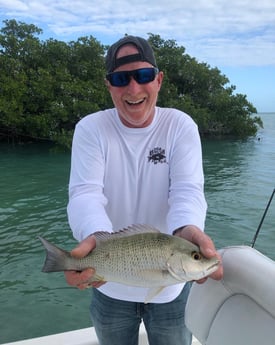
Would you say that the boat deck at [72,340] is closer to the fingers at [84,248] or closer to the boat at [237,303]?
the boat at [237,303]

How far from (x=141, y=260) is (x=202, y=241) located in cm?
29

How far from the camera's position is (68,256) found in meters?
1.81

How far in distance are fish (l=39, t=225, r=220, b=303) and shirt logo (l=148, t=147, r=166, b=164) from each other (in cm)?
45

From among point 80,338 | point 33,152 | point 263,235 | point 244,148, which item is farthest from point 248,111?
point 80,338

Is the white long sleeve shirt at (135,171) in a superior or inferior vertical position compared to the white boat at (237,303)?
superior

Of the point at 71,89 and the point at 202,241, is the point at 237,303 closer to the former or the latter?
the point at 202,241

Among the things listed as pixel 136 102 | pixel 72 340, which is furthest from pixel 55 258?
pixel 72 340

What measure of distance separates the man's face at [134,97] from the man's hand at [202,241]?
2.13 feet

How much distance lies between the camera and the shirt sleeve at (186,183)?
1.98m

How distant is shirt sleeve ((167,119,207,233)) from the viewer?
1978mm

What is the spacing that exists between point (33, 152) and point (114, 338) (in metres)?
24.4

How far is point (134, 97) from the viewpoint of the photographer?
2.12 meters

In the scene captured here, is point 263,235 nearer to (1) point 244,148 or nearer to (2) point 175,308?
(2) point 175,308

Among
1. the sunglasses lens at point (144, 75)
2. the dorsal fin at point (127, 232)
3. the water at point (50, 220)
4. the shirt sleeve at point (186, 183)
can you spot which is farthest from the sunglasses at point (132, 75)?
the water at point (50, 220)
